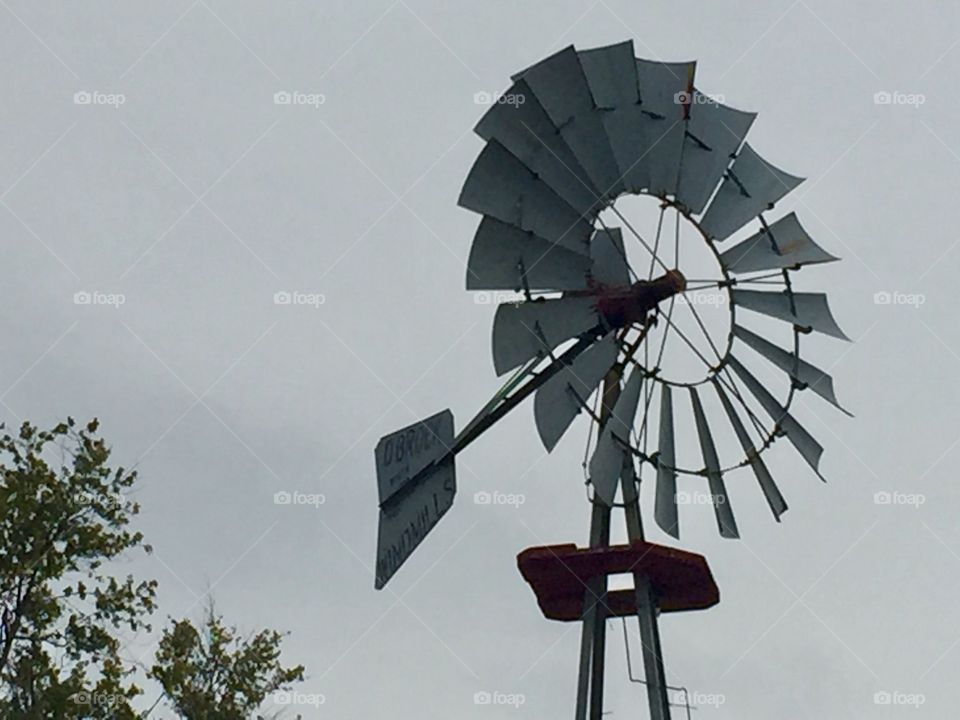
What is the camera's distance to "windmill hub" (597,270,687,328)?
32.8 ft

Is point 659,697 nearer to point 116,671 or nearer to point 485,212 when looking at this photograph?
point 485,212

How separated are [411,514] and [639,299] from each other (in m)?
2.27

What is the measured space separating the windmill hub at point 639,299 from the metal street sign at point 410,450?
53.6 inches

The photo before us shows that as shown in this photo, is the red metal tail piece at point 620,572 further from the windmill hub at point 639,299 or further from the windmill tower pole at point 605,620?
the windmill hub at point 639,299

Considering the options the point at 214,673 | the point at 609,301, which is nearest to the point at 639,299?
the point at 609,301

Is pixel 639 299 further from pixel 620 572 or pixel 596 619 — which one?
pixel 596 619

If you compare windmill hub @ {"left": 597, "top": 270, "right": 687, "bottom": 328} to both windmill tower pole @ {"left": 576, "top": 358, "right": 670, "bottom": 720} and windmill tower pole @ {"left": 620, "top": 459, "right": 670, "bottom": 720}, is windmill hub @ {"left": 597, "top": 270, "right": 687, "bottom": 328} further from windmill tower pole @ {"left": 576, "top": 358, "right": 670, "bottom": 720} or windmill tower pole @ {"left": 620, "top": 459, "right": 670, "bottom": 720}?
windmill tower pole @ {"left": 620, "top": 459, "right": 670, "bottom": 720}

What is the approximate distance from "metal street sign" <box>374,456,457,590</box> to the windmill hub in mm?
1556

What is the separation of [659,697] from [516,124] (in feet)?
13.1

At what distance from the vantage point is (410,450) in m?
9.59

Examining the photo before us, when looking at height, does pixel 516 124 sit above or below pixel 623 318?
above

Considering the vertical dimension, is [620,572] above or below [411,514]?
below

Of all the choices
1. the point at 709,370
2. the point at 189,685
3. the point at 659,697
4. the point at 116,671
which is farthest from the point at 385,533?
the point at 189,685

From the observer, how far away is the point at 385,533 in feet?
29.6
